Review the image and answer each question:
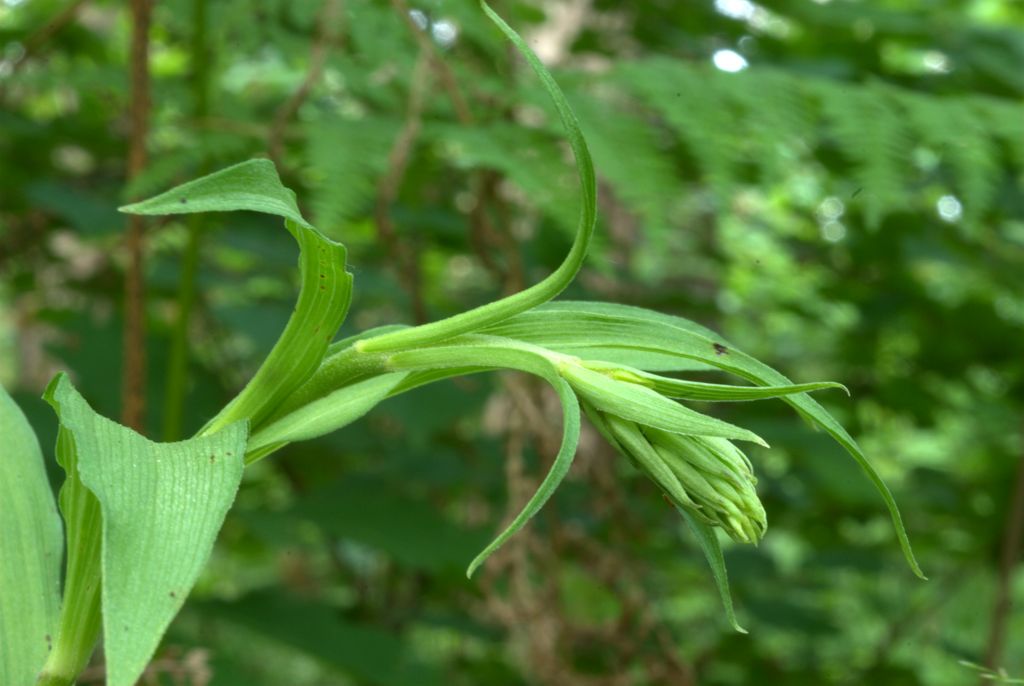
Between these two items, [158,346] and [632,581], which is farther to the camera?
[158,346]

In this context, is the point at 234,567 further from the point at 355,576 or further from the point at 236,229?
the point at 236,229

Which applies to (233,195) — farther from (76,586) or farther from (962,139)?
(962,139)

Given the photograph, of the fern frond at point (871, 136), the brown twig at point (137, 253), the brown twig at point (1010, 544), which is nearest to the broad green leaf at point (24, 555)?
the brown twig at point (137, 253)

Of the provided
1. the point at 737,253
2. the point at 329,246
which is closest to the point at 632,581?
the point at 329,246

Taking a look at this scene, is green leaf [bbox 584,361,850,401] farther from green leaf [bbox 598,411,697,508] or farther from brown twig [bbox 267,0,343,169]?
brown twig [bbox 267,0,343,169]

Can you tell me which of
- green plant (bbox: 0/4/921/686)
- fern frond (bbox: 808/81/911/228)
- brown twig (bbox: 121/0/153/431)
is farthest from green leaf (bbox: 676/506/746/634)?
fern frond (bbox: 808/81/911/228)

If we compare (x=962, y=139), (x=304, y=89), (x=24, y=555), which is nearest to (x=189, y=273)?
(x=304, y=89)
